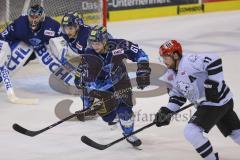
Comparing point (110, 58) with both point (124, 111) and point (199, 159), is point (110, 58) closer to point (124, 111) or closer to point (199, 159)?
point (124, 111)

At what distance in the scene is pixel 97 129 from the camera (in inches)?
186

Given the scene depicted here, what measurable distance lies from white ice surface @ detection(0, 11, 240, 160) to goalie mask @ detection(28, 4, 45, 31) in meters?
0.66

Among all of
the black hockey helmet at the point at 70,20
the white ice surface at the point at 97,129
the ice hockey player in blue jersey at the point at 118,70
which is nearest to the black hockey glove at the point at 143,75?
the ice hockey player in blue jersey at the point at 118,70

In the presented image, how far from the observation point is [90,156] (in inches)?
163

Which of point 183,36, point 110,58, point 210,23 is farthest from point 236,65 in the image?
point 110,58

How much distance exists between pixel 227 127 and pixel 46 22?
223cm

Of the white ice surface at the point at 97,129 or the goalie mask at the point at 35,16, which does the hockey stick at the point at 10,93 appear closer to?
the white ice surface at the point at 97,129

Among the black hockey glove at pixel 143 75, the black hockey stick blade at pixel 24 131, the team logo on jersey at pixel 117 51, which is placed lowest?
the black hockey stick blade at pixel 24 131

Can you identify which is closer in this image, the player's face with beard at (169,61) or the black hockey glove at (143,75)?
the player's face with beard at (169,61)

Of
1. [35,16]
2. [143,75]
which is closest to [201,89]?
[143,75]

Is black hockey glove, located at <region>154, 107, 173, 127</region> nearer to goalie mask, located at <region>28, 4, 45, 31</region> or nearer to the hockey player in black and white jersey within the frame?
the hockey player in black and white jersey

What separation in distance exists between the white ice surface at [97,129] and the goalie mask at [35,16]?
0.66m

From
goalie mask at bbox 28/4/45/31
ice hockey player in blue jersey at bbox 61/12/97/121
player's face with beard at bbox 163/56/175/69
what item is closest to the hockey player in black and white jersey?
player's face with beard at bbox 163/56/175/69

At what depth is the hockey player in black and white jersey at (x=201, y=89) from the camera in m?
3.65
